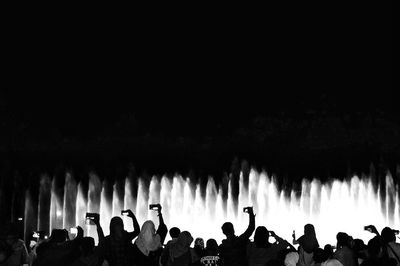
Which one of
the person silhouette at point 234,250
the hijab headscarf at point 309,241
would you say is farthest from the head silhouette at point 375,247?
the person silhouette at point 234,250

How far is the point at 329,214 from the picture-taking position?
1519 inches

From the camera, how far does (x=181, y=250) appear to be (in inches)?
465

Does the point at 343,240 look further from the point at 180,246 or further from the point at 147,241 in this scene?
the point at 147,241

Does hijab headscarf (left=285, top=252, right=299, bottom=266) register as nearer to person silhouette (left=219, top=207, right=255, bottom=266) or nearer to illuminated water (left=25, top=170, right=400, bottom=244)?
person silhouette (left=219, top=207, right=255, bottom=266)

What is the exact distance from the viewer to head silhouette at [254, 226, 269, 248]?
11391 mm

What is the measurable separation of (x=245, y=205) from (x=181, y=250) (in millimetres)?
31455

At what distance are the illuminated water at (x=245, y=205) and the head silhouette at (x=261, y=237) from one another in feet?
67.7

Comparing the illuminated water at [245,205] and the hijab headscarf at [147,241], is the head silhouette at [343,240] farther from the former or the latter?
the illuminated water at [245,205]

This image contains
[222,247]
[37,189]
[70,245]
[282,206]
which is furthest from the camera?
[37,189]

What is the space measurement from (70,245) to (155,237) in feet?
5.30

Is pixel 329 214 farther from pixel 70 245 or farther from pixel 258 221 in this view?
pixel 70 245

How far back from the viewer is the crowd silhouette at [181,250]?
10.5m

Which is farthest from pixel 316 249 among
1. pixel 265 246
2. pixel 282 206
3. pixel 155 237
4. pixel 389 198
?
pixel 389 198

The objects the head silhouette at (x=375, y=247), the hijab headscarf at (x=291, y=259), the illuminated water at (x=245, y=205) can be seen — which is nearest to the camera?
the hijab headscarf at (x=291, y=259)
